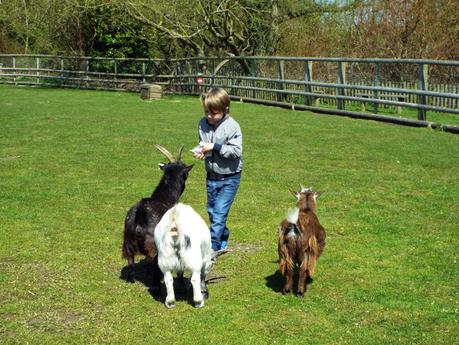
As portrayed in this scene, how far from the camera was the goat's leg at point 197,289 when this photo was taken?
225 inches

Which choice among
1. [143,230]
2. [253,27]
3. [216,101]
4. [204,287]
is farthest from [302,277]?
[253,27]

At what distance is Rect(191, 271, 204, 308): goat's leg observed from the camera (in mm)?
5711

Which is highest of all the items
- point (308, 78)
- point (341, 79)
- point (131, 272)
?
point (308, 78)

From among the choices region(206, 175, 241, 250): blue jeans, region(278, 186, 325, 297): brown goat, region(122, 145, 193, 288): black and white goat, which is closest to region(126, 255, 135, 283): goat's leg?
region(122, 145, 193, 288): black and white goat

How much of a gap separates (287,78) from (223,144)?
19.2 m

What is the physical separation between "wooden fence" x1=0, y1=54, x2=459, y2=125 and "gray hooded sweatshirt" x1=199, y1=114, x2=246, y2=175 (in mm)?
11326

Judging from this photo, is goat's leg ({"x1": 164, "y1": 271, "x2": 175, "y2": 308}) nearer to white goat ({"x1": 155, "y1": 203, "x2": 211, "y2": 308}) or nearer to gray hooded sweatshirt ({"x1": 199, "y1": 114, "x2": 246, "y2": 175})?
white goat ({"x1": 155, "y1": 203, "x2": 211, "y2": 308})

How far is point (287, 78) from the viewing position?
1016 inches

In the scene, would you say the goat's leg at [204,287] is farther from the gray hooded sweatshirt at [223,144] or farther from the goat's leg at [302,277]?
the gray hooded sweatshirt at [223,144]

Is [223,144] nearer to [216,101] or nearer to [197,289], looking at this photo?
[216,101]

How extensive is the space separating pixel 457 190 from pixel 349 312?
17.2 ft

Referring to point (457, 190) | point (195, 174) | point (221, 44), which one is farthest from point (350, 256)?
point (221, 44)

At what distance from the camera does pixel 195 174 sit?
12.1 m

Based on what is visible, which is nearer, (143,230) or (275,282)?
(143,230)
